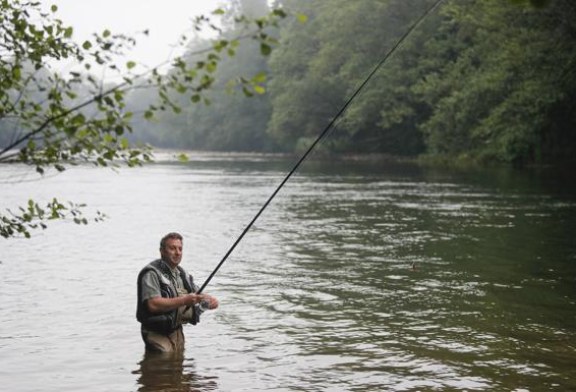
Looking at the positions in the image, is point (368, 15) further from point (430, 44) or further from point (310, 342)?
point (310, 342)

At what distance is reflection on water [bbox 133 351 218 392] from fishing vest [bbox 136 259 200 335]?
33 cm

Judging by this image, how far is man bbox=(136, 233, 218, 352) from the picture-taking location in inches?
344

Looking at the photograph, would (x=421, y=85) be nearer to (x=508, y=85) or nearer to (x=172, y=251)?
(x=508, y=85)

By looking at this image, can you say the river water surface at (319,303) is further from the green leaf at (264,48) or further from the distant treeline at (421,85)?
the distant treeline at (421,85)

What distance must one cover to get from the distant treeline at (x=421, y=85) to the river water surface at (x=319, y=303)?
7.12m

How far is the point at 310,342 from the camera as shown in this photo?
33.7ft

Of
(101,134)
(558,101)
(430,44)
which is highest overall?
(430,44)

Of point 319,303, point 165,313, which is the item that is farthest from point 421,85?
point 165,313

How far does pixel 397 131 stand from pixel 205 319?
6578 centimetres

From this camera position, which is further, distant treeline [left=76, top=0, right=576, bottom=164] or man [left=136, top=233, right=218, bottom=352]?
distant treeline [left=76, top=0, right=576, bottom=164]

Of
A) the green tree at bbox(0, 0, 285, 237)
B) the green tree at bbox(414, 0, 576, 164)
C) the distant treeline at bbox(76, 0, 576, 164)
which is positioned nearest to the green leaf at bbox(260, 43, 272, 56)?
the green tree at bbox(0, 0, 285, 237)

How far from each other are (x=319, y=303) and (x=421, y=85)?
5159cm

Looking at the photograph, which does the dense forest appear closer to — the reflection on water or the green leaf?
the green leaf

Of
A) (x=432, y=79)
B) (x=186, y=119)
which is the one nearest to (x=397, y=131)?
(x=432, y=79)
